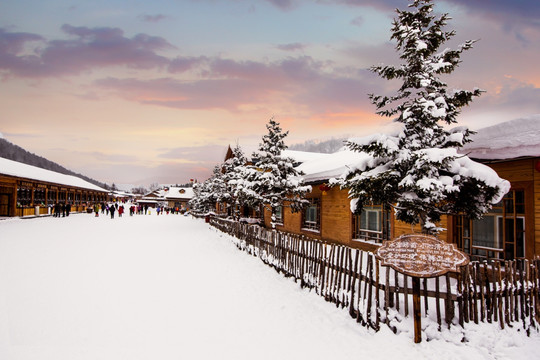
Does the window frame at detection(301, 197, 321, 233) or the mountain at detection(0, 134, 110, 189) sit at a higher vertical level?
the mountain at detection(0, 134, 110, 189)

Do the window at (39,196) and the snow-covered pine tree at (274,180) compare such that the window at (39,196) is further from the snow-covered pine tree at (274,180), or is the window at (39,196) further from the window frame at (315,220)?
the window frame at (315,220)

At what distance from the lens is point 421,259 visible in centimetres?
463

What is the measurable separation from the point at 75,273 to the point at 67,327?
13.2 ft

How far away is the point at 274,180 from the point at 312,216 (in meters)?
3.25

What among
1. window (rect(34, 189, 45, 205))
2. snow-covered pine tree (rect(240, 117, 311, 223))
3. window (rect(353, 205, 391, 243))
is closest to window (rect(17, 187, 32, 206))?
window (rect(34, 189, 45, 205))

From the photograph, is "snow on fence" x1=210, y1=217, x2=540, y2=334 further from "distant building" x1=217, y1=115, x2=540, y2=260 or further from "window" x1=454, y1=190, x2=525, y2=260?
"window" x1=454, y1=190, x2=525, y2=260

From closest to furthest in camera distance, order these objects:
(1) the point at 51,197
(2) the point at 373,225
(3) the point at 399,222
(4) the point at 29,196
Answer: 1. (3) the point at 399,222
2. (2) the point at 373,225
3. (4) the point at 29,196
4. (1) the point at 51,197

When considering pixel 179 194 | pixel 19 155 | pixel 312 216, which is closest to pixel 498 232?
pixel 312 216

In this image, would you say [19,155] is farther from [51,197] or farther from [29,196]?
[29,196]

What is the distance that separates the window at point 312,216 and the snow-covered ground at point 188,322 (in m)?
7.13

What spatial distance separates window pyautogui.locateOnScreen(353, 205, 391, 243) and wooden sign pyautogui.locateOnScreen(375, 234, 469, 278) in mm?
6832

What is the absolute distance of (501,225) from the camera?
789 centimetres

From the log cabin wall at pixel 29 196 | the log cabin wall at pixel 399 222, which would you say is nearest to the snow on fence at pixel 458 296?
the log cabin wall at pixel 399 222

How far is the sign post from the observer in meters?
4.55
